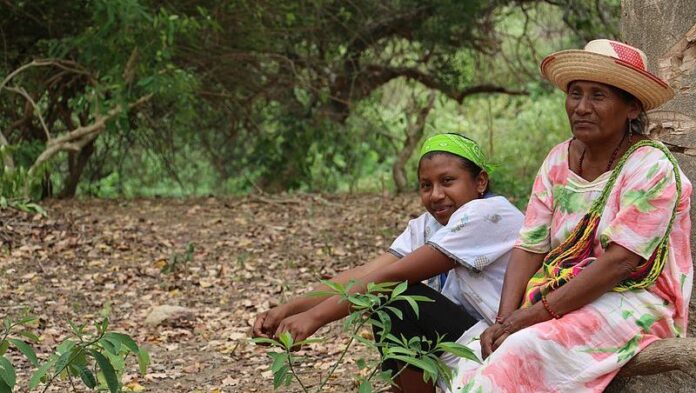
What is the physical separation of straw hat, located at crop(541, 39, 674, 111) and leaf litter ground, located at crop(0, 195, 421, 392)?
201 centimetres

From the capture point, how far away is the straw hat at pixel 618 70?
3.14 m

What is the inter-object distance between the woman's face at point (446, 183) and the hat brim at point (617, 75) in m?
0.64

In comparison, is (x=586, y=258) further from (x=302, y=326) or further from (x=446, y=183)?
(x=302, y=326)

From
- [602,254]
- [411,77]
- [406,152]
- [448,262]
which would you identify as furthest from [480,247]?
[411,77]

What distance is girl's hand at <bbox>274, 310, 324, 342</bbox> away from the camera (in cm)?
354

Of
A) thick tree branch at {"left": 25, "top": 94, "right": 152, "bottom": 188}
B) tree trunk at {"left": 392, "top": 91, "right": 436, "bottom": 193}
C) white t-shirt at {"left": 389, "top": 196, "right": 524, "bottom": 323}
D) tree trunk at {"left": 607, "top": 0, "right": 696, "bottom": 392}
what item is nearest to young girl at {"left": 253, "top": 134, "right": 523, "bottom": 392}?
white t-shirt at {"left": 389, "top": 196, "right": 524, "bottom": 323}

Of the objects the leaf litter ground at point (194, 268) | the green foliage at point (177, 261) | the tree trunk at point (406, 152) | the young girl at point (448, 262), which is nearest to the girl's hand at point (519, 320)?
the young girl at point (448, 262)

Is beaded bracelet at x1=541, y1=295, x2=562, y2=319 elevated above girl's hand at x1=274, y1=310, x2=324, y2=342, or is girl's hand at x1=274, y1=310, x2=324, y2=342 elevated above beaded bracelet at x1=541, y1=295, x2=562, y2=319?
beaded bracelet at x1=541, y1=295, x2=562, y2=319

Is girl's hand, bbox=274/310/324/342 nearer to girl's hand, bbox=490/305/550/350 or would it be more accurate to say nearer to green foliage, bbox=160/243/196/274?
girl's hand, bbox=490/305/550/350

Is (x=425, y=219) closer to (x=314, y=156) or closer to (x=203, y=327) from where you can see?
(x=203, y=327)

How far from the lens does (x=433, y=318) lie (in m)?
3.65

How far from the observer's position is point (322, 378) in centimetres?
489

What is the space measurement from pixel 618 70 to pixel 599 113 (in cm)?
15

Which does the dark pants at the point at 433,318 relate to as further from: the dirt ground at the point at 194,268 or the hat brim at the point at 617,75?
the dirt ground at the point at 194,268
